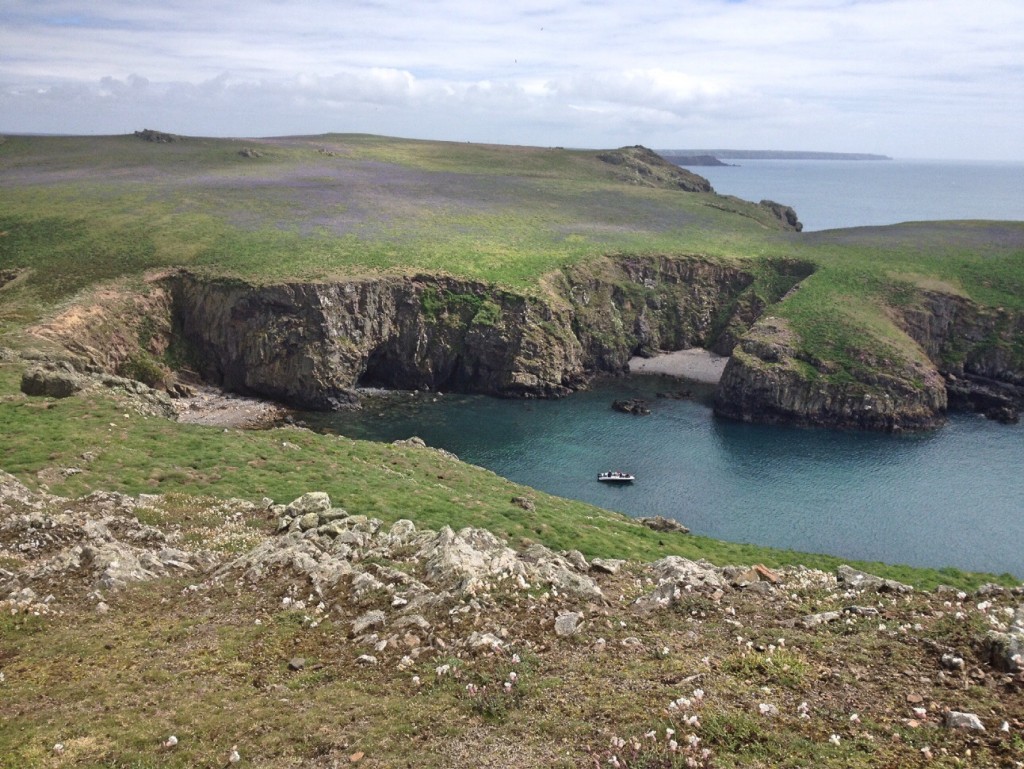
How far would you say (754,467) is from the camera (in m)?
70.6

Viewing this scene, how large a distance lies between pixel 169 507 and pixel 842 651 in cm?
2673

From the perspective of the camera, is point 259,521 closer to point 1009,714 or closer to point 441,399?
point 1009,714

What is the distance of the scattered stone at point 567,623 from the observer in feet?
66.7

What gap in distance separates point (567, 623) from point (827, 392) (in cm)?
7189

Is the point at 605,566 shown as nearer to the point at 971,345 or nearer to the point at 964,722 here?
the point at 964,722

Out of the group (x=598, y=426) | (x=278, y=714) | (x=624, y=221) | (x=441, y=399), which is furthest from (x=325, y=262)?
(x=278, y=714)

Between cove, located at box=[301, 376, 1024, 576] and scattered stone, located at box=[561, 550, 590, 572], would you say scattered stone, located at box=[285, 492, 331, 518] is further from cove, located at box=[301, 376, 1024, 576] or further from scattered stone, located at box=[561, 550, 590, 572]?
cove, located at box=[301, 376, 1024, 576]

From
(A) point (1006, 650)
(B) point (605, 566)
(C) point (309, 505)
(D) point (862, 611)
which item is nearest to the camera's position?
(A) point (1006, 650)

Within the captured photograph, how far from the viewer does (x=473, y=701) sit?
682 inches

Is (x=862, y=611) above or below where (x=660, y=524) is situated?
above

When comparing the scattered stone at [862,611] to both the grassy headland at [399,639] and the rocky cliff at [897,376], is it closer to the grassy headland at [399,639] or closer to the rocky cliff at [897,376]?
the grassy headland at [399,639]

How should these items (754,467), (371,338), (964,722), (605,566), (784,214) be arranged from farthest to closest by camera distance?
(784,214) → (371,338) → (754,467) → (605,566) → (964,722)

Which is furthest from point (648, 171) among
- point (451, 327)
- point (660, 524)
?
point (660, 524)

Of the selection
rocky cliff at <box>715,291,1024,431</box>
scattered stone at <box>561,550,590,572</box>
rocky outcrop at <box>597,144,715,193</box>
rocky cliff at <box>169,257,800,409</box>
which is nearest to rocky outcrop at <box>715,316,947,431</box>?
rocky cliff at <box>715,291,1024,431</box>
